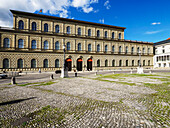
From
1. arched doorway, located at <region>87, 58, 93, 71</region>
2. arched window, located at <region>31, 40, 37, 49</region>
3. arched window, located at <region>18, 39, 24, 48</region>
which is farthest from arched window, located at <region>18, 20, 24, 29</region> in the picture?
arched doorway, located at <region>87, 58, 93, 71</region>

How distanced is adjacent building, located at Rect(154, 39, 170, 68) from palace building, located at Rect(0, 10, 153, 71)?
1583 cm

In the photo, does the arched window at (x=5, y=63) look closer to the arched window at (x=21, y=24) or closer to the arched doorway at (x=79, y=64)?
the arched window at (x=21, y=24)

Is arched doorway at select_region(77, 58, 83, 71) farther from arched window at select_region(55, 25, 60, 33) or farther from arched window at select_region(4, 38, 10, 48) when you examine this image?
arched window at select_region(4, 38, 10, 48)

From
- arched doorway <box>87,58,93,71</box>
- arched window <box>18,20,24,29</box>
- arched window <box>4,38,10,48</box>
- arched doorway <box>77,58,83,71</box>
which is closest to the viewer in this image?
arched window <box>4,38,10,48</box>

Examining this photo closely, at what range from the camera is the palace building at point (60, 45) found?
26156 mm

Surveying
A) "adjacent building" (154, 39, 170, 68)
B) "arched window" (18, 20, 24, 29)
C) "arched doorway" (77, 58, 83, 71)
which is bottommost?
"arched doorway" (77, 58, 83, 71)

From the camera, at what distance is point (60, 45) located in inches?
1225

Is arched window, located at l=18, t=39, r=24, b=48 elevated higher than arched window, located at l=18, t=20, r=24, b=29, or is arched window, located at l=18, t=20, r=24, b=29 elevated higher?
arched window, located at l=18, t=20, r=24, b=29

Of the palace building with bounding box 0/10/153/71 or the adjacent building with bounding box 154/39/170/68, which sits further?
the adjacent building with bounding box 154/39/170/68

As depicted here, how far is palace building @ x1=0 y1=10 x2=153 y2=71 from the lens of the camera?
2616cm

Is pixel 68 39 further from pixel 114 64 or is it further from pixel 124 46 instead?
pixel 124 46

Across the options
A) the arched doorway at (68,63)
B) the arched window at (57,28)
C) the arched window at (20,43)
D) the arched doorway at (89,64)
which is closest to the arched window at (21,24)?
the arched window at (20,43)

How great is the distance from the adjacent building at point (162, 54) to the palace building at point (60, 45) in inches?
623

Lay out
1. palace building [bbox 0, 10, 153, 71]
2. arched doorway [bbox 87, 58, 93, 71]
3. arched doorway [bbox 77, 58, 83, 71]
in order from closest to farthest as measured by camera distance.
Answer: palace building [bbox 0, 10, 153, 71] → arched doorway [bbox 77, 58, 83, 71] → arched doorway [bbox 87, 58, 93, 71]
